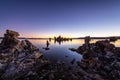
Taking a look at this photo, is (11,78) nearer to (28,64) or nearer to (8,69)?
(8,69)

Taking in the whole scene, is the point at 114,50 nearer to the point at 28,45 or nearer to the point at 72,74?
the point at 72,74

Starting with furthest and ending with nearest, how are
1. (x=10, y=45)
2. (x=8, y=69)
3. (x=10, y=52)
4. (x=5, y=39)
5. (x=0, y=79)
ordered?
1. (x=5, y=39)
2. (x=10, y=45)
3. (x=10, y=52)
4. (x=8, y=69)
5. (x=0, y=79)

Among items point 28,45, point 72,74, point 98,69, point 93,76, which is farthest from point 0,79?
point 28,45

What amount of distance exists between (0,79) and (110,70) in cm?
2869

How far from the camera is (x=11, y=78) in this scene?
3538 cm

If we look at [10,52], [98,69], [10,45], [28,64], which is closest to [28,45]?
[10,45]

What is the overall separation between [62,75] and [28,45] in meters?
42.6

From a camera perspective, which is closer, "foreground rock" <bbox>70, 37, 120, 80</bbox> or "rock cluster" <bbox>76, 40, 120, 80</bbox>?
"rock cluster" <bbox>76, 40, 120, 80</bbox>

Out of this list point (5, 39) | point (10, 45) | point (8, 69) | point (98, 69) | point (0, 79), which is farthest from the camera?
point (5, 39)

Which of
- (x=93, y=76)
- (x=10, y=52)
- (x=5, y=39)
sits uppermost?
(x=5, y=39)

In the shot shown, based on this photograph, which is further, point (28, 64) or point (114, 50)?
point (114, 50)

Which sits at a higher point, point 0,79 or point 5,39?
point 5,39

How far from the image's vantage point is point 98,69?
144 feet

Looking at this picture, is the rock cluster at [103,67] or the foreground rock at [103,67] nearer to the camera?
the rock cluster at [103,67]
